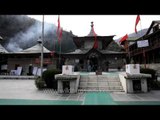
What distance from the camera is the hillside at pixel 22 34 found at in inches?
2273

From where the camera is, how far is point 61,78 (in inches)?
431

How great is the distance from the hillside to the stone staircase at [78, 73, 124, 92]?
42207 millimetres

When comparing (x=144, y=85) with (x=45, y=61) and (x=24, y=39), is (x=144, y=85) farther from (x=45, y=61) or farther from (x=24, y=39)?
(x=24, y=39)

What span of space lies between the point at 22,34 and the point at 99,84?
56.3m

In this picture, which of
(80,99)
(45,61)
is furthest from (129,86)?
(45,61)

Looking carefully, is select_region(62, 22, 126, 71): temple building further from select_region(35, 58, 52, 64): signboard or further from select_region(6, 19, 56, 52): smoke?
select_region(6, 19, 56, 52): smoke

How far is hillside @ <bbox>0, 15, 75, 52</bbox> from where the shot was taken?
57.7m

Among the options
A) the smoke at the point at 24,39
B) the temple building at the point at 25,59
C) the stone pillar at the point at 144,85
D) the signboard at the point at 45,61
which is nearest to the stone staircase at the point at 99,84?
the stone pillar at the point at 144,85

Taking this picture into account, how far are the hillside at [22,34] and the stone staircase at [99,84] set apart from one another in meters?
42.2

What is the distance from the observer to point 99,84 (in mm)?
13266
